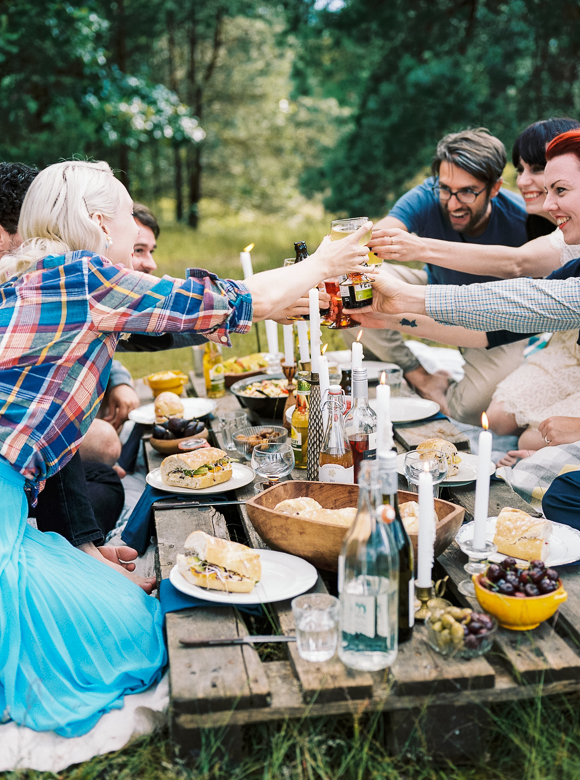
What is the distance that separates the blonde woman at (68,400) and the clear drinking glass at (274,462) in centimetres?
42

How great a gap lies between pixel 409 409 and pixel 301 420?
2.73 feet

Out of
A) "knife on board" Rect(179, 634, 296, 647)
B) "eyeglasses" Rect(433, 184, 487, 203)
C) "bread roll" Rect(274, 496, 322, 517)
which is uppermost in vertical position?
"eyeglasses" Rect(433, 184, 487, 203)

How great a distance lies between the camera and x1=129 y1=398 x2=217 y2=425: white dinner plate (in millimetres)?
3330

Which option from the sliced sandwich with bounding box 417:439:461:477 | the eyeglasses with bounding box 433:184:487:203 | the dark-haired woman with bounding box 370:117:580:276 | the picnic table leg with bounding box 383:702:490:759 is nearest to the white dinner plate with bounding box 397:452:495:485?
the sliced sandwich with bounding box 417:439:461:477

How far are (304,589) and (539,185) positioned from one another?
110 inches

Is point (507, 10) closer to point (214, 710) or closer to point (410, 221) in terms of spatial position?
point (410, 221)

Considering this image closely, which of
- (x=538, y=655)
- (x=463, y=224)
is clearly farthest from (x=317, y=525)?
(x=463, y=224)

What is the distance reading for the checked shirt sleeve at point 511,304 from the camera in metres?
2.72

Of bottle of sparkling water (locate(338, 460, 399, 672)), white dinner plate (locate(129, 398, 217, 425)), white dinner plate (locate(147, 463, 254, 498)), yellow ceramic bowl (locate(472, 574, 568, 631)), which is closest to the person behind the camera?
bottle of sparkling water (locate(338, 460, 399, 672))

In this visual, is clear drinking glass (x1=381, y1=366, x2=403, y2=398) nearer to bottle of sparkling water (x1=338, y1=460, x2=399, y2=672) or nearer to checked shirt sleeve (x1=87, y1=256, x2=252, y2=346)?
checked shirt sleeve (x1=87, y1=256, x2=252, y2=346)

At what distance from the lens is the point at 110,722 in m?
1.93

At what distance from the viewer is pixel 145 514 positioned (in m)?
2.72

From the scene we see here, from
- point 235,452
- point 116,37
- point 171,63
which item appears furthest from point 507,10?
point 235,452

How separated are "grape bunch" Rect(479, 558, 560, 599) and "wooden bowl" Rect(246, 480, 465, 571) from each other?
0.53 ft
